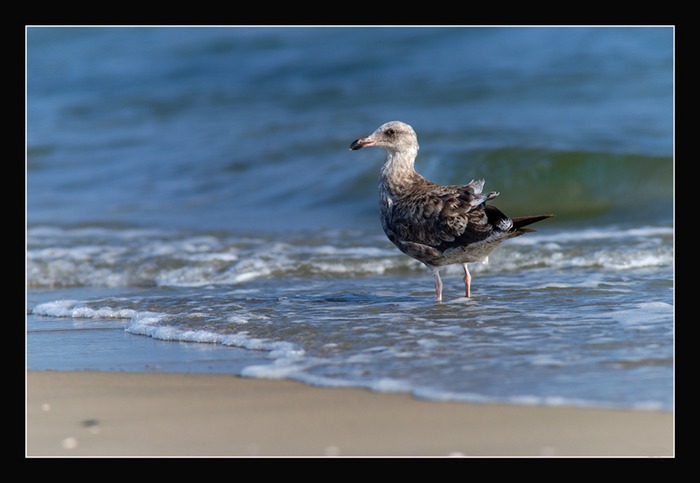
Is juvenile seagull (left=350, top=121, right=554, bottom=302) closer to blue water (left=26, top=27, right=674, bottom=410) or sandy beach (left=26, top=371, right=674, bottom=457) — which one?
blue water (left=26, top=27, right=674, bottom=410)

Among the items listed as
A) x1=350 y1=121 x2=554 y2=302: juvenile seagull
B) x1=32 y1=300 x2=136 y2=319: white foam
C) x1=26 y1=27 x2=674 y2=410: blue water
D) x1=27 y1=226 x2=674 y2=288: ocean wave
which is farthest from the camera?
x1=27 y1=226 x2=674 y2=288: ocean wave

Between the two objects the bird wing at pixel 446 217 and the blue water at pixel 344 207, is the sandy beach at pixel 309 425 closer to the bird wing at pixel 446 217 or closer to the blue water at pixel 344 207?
the blue water at pixel 344 207

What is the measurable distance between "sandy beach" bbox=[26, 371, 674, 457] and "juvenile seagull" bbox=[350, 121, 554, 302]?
6.73 ft

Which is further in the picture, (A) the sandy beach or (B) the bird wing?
(B) the bird wing

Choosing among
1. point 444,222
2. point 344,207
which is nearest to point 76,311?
point 444,222

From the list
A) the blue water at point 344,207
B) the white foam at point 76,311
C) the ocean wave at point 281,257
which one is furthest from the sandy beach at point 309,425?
the ocean wave at point 281,257

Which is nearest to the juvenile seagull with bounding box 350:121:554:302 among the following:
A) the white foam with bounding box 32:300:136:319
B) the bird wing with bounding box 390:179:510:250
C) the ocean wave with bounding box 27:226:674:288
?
the bird wing with bounding box 390:179:510:250

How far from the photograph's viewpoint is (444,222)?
626 cm

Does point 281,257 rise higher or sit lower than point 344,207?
lower

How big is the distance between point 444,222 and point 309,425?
2.51m

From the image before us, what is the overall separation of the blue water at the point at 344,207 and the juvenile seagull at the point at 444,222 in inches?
14.4

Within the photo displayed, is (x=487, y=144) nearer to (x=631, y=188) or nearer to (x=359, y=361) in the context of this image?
(x=631, y=188)

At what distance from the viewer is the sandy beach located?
12.3 ft

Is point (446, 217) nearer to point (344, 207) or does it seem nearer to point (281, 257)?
point (281, 257)
